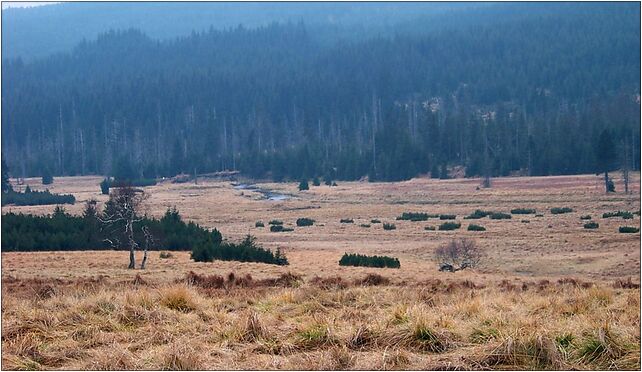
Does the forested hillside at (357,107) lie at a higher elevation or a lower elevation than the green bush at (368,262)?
higher

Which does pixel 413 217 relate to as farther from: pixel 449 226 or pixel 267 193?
pixel 267 193

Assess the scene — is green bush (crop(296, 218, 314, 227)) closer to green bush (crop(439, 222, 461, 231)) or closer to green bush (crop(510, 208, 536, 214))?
green bush (crop(439, 222, 461, 231))

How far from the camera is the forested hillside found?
3890 inches

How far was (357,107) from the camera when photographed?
147625 millimetres

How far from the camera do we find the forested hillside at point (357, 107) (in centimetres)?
9881

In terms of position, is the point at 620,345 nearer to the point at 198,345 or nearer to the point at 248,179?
the point at 198,345

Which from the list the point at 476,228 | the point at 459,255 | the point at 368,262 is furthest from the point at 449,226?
the point at 368,262

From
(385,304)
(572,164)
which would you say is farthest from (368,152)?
(385,304)

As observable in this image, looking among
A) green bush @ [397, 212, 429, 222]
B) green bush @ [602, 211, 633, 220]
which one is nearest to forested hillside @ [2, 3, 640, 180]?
green bush @ [397, 212, 429, 222]

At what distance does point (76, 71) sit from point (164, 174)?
103937 millimetres

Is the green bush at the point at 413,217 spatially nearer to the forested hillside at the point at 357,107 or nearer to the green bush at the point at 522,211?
the green bush at the point at 522,211

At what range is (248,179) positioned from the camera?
102 meters

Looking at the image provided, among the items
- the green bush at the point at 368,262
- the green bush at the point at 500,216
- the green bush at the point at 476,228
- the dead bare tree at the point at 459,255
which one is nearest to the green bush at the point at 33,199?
the green bush at the point at 500,216

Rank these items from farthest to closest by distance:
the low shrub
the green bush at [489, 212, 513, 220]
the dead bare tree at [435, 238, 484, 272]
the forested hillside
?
the forested hillside < the green bush at [489, 212, 513, 220] < the low shrub < the dead bare tree at [435, 238, 484, 272]
